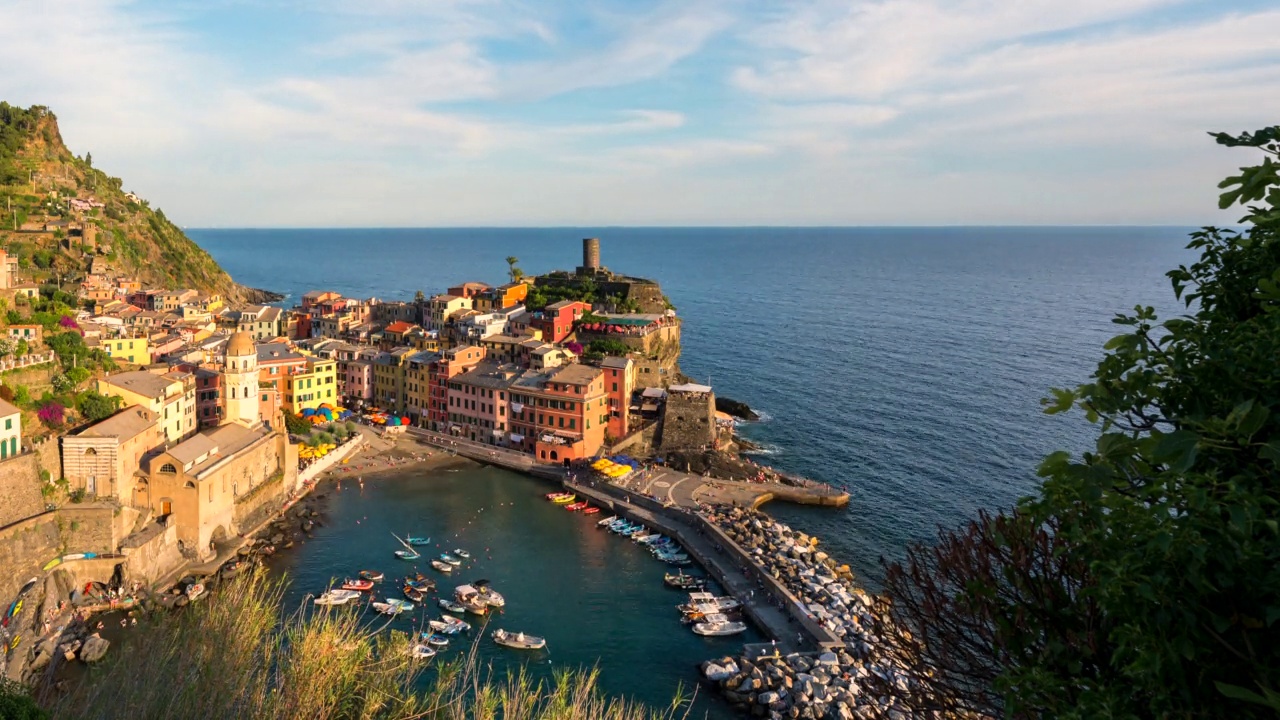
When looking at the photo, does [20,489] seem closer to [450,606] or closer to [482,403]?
[450,606]

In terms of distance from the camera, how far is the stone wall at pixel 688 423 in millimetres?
54125

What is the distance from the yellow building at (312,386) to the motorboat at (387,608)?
29560 mm

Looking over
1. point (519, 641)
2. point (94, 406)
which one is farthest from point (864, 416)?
point (94, 406)

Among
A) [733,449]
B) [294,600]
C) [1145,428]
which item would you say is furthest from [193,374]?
[1145,428]

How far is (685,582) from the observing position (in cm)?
3500

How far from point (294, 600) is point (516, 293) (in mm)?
49838

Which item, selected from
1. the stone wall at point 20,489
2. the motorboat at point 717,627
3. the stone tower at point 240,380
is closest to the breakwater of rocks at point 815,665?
the motorboat at point 717,627

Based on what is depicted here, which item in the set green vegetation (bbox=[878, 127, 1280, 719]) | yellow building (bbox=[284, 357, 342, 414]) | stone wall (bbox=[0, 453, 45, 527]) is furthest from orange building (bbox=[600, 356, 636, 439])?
green vegetation (bbox=[878, 127, 1280, 719])

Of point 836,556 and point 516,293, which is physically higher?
point 516,293

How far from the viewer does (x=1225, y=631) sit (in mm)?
5582

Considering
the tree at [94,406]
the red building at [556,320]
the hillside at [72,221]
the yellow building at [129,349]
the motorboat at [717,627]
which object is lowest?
the motorboat at [717,627]

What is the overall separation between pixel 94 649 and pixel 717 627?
2165 cm

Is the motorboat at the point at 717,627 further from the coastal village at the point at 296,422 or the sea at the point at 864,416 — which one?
→ the sea at the point at 864,416

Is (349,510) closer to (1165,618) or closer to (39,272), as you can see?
(1165,618)
